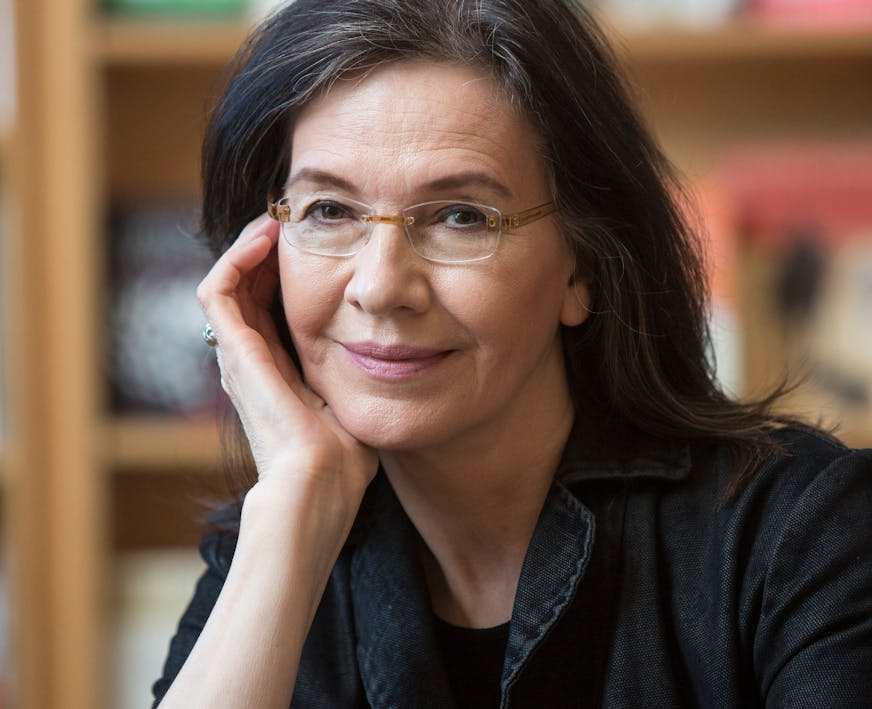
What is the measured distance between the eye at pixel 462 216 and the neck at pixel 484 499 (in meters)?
0.25

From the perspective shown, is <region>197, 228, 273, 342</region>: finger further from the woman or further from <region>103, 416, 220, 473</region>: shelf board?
<region>103, 416, 220, 473</region>: shelf board

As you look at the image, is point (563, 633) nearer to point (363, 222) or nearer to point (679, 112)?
point (363, 222)

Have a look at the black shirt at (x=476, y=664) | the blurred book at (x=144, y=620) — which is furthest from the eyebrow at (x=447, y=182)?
the blurred book at (x=144, y=620)

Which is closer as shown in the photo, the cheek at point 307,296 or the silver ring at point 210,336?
the cheek at point 307,296

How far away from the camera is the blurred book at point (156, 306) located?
225 centimetres

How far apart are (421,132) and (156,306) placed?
1134mm

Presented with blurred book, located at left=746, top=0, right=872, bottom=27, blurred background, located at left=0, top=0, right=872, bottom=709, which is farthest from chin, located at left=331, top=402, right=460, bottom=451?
blurred book, located at left=746, top=0, right=872, bottom=27

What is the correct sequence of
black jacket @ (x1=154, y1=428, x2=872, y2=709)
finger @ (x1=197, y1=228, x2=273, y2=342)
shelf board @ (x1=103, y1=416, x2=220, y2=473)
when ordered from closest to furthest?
black jacket @ (x1=154, y1=428, x2=872, y2=709) → finger @ (x1=197, y1=228, x2=273, y2=342) → shelf board @ (x1=103, y1=416, x2=220, y2=473)

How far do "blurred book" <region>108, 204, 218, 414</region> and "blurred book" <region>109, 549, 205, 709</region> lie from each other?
0.33 m

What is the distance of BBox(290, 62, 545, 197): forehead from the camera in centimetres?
125

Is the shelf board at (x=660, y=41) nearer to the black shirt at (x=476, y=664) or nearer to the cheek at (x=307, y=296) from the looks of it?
the cheek at (x=307, y=296)

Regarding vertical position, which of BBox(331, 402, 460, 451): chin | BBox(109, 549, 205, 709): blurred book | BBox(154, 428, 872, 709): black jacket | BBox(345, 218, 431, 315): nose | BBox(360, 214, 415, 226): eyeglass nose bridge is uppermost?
BBox(360, 214, 415, 226): eyeglass nose bridge

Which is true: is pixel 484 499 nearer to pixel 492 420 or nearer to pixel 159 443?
→ pixel 492 420

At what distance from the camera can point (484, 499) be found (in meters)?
1.41
